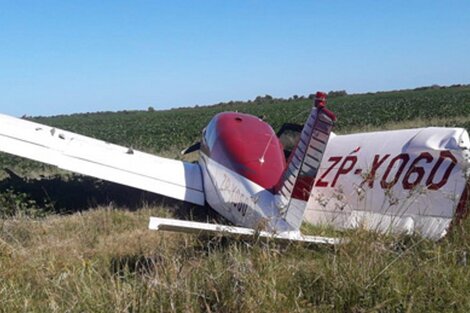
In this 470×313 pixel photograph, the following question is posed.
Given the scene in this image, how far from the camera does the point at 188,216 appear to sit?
7660mm

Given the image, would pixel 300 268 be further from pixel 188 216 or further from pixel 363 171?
pixel 188 216

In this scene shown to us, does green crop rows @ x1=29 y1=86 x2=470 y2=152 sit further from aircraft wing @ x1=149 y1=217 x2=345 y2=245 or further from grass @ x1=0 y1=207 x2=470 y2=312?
grass @ x1=0 y1=207 x2=470 y2=312

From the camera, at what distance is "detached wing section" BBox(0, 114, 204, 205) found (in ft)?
26.5

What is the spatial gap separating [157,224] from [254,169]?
3100 millimetres

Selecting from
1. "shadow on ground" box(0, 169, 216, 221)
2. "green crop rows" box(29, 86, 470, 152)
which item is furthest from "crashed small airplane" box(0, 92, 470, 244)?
"green crop rows" box(29, 86, 470, 152)

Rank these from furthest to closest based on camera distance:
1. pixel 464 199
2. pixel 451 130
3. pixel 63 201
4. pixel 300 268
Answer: pixel 63 201, pixel 451 130, pixel 464 199, pixel 300 268

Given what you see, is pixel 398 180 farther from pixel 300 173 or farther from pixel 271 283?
pixel 271 283

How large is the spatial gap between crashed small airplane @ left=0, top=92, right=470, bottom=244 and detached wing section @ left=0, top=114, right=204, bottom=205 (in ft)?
0.05

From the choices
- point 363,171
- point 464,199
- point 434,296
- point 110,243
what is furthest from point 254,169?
point 434,296

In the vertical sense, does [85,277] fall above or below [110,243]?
above

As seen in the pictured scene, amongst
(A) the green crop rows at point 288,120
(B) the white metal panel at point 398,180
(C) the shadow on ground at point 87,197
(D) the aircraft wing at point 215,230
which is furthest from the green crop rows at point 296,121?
(D) the aircraft wing at point 215,230

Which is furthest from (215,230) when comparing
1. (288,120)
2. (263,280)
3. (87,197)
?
(288,120)

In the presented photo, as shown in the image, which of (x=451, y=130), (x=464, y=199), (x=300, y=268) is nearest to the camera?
(x=300, y=268)

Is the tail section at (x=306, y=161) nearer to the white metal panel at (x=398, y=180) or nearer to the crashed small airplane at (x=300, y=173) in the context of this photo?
the crashed small airplane at (x=300, y=173)
